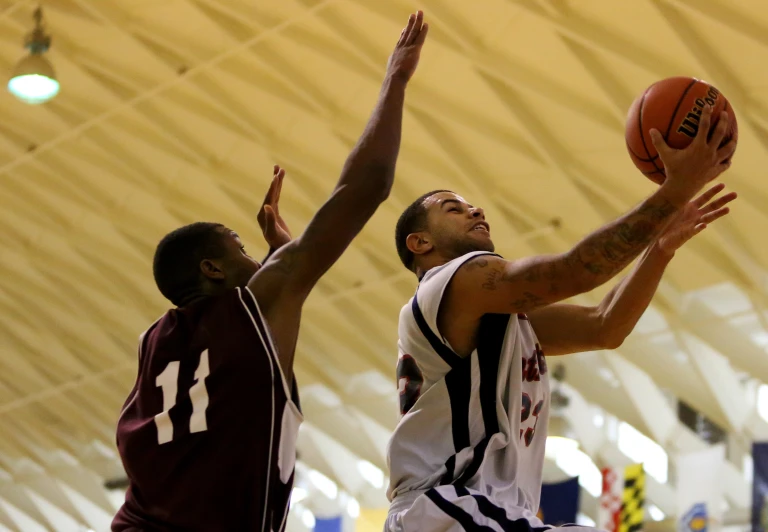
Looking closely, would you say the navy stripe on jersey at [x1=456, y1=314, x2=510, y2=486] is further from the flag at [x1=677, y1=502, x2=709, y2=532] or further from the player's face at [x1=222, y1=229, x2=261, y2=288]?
the flag at [x1=677, y1=502, x2=709, y2=532]

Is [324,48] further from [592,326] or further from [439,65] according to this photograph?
[592,326]

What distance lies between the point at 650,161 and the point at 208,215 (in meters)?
17.3

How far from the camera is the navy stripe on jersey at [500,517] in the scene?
3941mm

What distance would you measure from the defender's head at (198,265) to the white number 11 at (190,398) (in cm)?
34


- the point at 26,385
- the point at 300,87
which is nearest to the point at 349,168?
the point at 300,87

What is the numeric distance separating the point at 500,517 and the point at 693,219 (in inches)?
54.9

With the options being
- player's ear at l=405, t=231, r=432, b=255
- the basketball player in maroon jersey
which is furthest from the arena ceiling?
the basketball player in maroon jersey

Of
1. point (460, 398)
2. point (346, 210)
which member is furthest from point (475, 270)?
point (346, 210)

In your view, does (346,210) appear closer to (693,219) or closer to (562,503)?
(693,219)

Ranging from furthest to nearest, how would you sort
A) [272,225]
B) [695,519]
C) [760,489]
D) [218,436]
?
[695,519] < [760,489] < [272,225] < [218,436]

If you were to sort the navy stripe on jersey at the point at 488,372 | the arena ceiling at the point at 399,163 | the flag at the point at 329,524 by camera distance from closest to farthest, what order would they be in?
1. the navy stripe on jersey at the point at 488,372
2. the arena ceiling at the point at 399,163
3. the flag at the point at 329,524

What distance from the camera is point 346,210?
3893mm

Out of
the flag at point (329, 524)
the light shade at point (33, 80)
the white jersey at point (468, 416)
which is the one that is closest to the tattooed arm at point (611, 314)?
the white jersey at point (468, 416)

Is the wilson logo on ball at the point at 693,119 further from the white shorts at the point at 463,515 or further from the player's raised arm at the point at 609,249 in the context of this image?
the white shorts at the point at 463,515
